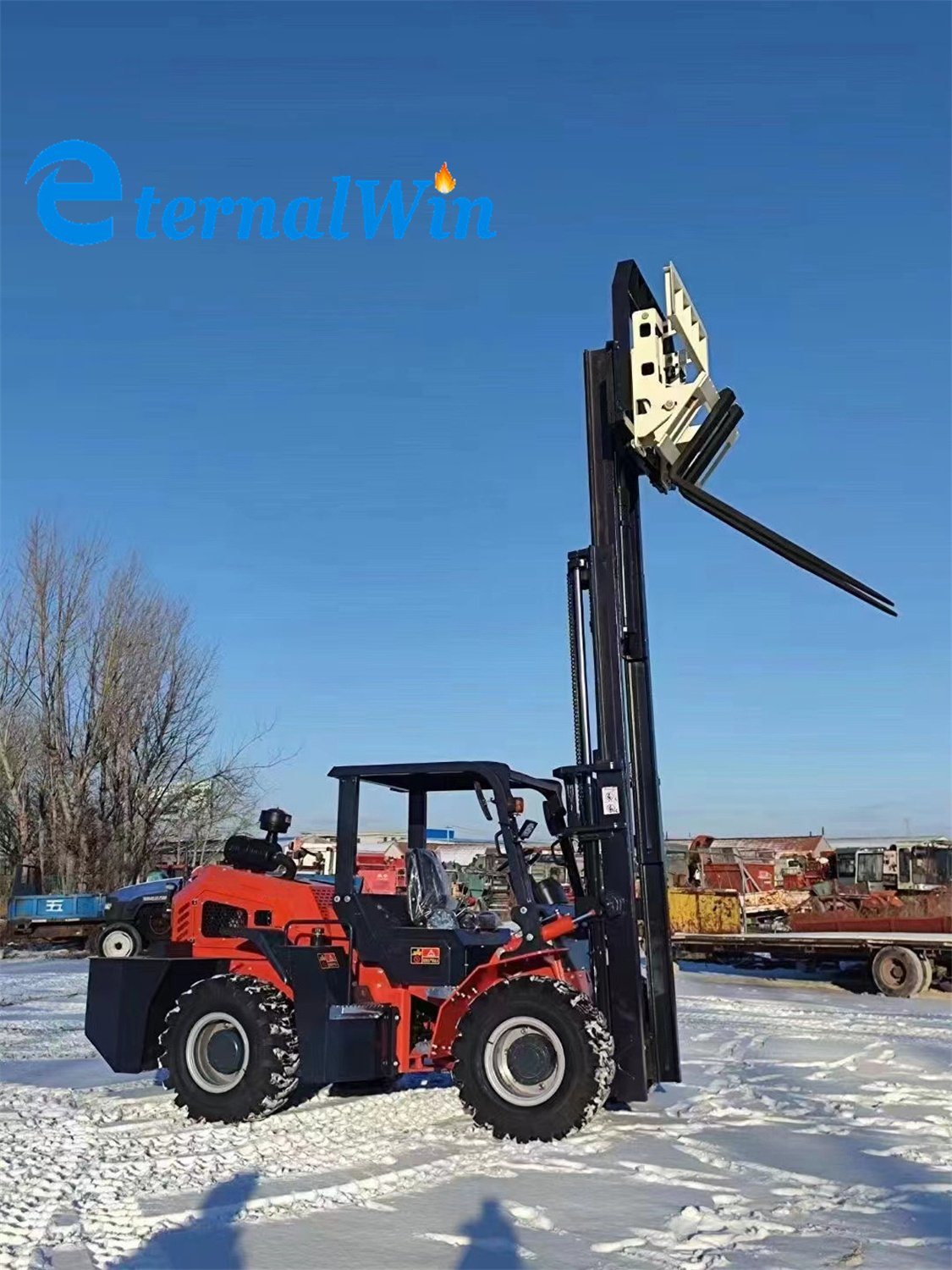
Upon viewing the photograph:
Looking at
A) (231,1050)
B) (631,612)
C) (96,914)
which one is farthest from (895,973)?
(96,914)

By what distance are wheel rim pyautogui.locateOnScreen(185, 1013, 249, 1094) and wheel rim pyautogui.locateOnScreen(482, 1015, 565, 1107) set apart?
161 cm

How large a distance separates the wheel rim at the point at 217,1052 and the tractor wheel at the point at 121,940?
11.3 meters

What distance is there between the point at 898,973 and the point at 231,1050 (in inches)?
475

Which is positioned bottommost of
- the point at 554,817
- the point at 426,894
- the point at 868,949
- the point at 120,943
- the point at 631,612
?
the point at 868,949

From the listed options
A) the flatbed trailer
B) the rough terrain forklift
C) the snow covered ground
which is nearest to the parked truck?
the rough terrain forklift

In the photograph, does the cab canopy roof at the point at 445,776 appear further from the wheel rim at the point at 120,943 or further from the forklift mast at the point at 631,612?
the wheel rim at the point at 120,943

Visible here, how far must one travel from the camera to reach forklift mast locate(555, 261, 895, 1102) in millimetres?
7090

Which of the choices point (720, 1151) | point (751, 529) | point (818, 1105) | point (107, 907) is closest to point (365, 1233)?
point (720, 1151)

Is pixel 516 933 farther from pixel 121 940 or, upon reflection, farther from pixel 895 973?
pixel 121 940

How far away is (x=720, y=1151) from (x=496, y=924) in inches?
84.0

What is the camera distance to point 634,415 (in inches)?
299

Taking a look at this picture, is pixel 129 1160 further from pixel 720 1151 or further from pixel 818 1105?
pixel 818 1105

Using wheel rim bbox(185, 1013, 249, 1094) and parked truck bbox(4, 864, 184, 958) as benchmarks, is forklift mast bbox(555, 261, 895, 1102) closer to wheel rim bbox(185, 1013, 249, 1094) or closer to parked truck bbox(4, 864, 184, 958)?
wheel rim bbox(185, 1013, 249, 1094)

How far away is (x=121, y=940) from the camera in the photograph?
17688 millimetres
